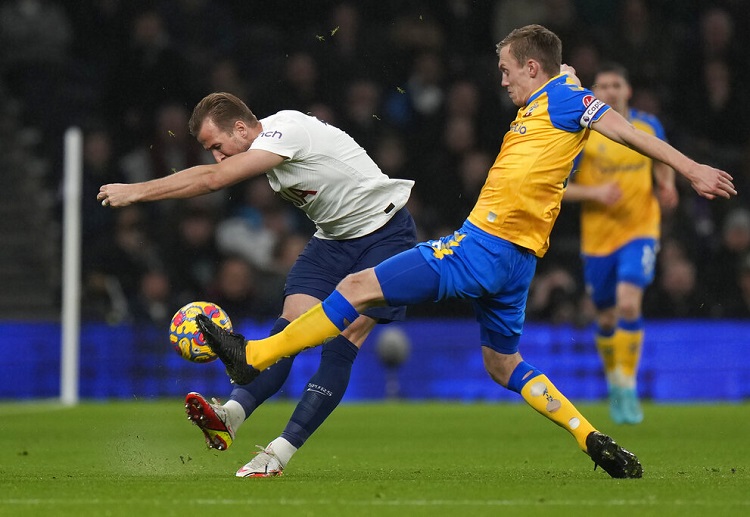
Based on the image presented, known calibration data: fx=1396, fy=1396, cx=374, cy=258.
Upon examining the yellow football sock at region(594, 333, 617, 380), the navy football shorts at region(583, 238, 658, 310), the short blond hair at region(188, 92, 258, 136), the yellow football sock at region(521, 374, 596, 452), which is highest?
the short blond hair at region(188, 92, 258, 136)

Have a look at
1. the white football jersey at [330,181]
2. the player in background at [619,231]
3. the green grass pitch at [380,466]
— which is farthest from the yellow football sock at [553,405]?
the player in background at [619,231]

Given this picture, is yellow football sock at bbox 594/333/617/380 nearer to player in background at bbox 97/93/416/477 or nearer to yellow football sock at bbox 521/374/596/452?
player in background at bbox 97/93/416/477

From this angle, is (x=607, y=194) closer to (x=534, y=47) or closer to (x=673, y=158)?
(x=534, y=47)

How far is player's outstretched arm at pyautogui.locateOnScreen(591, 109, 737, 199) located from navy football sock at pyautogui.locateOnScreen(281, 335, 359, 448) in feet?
5.29

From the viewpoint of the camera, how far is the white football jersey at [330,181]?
631 centimetres

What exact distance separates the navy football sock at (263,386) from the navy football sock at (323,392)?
0.17m

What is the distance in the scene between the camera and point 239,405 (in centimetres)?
637

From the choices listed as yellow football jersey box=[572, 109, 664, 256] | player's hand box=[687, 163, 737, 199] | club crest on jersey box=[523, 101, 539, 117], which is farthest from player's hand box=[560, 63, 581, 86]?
yellow football jersey box=[572, 109, 664, 256]

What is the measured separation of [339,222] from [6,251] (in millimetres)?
9742

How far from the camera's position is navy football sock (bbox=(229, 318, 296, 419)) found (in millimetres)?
6422

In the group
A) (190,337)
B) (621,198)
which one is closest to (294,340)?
(190,337)

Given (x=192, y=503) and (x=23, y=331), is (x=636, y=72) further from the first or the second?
(x=192, y=503)

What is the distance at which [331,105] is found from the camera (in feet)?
48.1

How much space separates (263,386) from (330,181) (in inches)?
39.6
